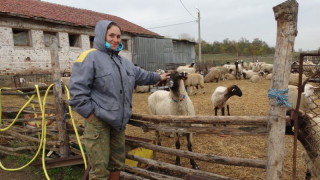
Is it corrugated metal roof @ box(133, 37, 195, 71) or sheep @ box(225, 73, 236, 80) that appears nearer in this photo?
sheep @ box(225, 73, 236, 80)

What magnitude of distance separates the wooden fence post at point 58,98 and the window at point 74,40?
15408mm

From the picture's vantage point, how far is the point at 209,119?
2615mm

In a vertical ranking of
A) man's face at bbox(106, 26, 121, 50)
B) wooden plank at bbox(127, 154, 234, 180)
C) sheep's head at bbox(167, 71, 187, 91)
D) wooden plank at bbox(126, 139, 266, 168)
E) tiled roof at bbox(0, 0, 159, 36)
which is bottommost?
wooden plank at bbox(127, 154, 234, 180)

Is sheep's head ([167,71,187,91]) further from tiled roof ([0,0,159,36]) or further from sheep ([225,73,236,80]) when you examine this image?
sheep ([225,73,236,80])

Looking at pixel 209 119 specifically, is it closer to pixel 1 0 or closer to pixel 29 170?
pixel 29 170

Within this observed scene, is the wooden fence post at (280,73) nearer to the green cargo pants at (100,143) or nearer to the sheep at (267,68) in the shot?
the green cargo pants at (100,143)

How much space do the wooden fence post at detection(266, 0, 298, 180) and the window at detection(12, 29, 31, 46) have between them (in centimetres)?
1659

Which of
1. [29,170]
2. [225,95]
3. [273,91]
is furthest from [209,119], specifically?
[225,95]

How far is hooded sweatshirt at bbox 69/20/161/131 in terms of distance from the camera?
7.39 feet

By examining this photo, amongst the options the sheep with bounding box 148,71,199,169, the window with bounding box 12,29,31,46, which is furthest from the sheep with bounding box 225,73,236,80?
the window with bounding box 12,29,31,46

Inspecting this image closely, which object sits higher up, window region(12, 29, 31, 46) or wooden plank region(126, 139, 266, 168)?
window region(12, 29, 31, 46)

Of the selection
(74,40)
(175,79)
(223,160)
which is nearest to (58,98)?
(175,79)

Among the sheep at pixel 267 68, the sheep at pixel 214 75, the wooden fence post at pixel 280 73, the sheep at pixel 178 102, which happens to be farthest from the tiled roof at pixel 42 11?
the sheep at pixel 267 68

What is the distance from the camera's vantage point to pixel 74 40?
18047 millimetres
